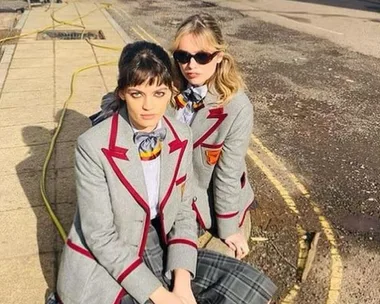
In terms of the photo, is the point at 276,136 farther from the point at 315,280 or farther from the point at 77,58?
the point at 77,58

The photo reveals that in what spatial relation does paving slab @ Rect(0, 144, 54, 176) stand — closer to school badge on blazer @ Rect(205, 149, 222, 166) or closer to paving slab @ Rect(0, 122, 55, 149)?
paving slab @ Rect(0, 122, 55, 149)

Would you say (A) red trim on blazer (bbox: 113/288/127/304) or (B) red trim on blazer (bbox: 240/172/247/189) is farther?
(B) red trim on blazer (bbox: 240/172/247/189)

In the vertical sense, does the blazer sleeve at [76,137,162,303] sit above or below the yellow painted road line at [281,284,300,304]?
above

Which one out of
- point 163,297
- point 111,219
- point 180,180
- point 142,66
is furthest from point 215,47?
point 163,297

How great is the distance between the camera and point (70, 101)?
677 cm

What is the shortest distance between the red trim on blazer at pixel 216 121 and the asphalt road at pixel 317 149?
1140mm

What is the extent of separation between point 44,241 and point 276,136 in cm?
353

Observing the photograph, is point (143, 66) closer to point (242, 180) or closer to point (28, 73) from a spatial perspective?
point (242, 180)

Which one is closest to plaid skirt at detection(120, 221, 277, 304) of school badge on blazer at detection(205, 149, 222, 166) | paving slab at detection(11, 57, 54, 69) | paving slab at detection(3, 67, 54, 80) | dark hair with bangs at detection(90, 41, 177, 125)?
school badge on blazer at detection(205, 149, 222, 166)

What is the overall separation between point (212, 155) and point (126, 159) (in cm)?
87

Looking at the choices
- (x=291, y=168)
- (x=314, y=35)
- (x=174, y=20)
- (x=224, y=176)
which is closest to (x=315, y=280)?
(x=224, y=176)

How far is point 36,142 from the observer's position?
5.41 meters

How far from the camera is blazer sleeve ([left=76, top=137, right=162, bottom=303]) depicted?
247 cm

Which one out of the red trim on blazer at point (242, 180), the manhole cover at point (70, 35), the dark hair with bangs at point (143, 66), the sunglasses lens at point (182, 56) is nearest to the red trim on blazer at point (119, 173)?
the dark hair with bangs at point (143, 66)
